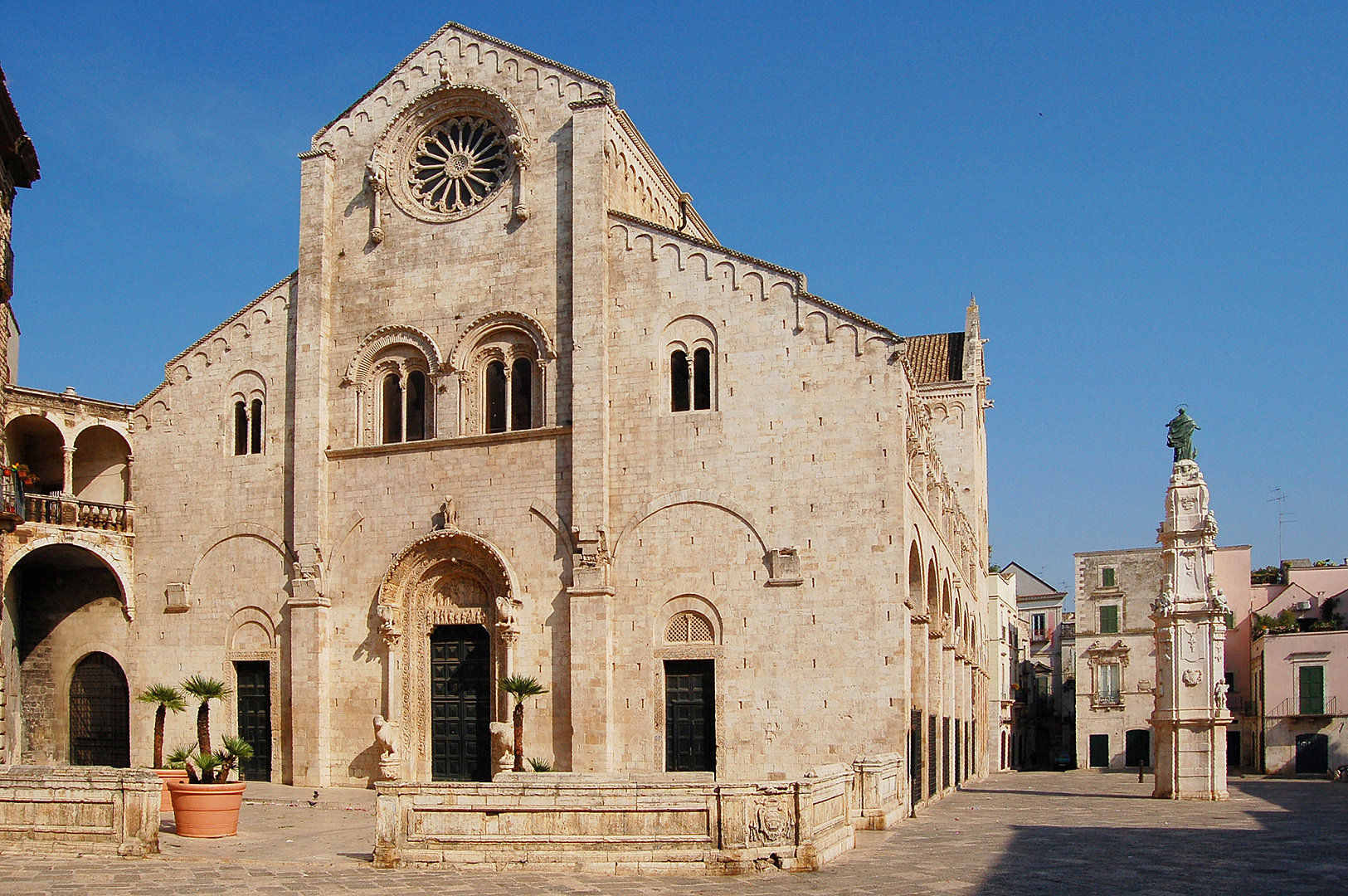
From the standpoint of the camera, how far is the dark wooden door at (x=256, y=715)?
25766 mm

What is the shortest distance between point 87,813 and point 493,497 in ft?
37.3

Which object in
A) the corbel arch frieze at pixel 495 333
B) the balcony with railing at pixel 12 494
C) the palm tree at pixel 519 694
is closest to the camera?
the palm tree at pixel 519 694

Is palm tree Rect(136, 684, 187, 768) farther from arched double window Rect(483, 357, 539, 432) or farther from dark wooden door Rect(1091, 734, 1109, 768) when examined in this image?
dark wooden door Rect(1091, 734, 1109, 768)

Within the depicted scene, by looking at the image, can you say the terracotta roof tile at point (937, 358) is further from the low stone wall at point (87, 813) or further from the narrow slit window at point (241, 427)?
the low stone wall at point (87, 813)

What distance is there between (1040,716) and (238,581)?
53.5m

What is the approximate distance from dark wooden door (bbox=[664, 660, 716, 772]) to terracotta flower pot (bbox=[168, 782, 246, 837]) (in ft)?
27.2

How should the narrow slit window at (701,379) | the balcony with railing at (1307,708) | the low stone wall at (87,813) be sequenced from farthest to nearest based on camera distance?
the balcony with railing at (1307,708)
the narrow slit window at (701,379)
the low stone wall at (87,813)

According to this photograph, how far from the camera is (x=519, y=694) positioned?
2297 centimetres

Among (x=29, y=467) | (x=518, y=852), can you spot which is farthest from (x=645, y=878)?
(x=29, y=467)

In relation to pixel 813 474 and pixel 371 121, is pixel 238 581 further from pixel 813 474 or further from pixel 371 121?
pixel 813 474

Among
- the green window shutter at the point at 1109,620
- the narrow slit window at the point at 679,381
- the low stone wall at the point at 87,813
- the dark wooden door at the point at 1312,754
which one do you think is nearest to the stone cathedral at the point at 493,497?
the narrow slit window at the point at 679,381

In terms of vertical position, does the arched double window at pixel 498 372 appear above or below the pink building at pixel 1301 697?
above

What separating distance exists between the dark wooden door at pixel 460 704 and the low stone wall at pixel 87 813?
10294 mm

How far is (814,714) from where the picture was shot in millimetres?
21734
